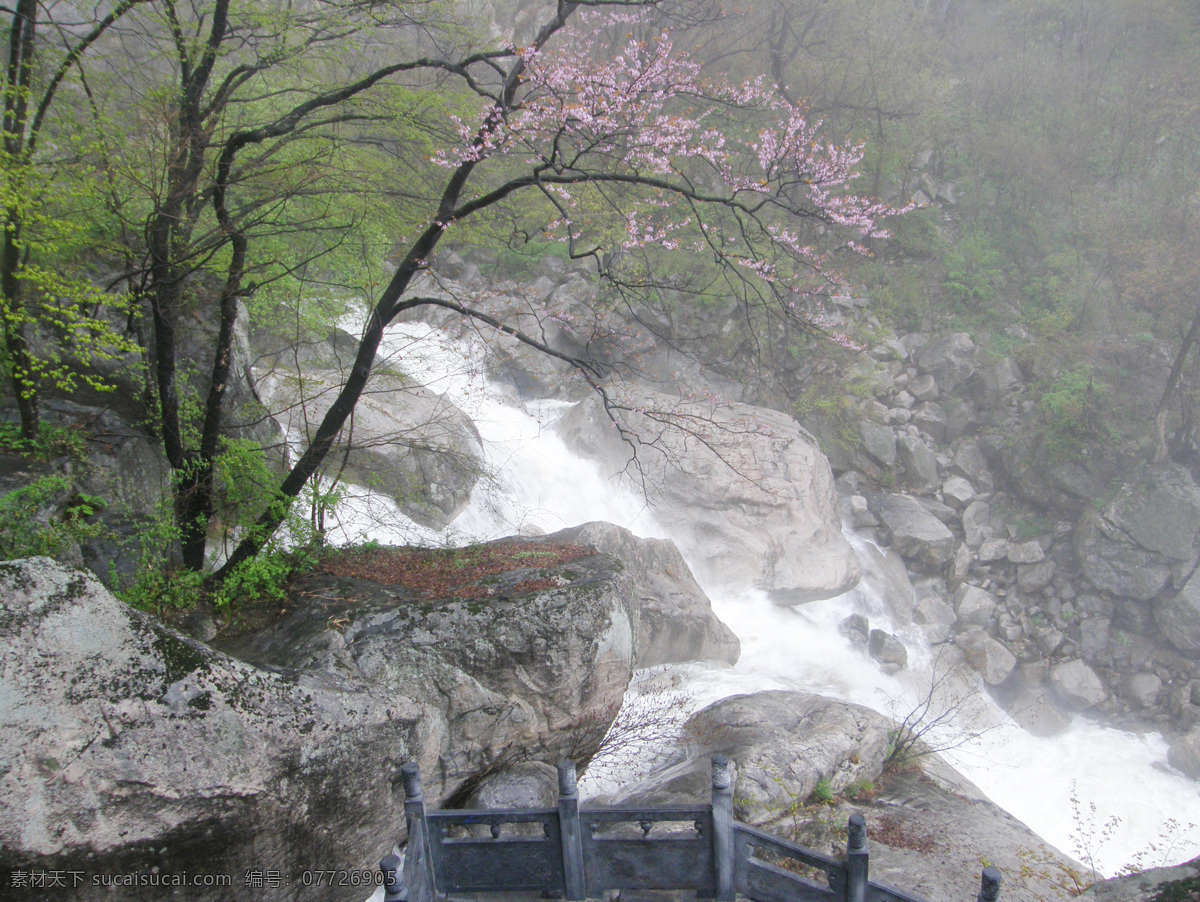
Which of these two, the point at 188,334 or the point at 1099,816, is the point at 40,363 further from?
the point at 1099,816

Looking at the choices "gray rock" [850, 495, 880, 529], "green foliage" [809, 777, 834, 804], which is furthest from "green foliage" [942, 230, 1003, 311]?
"green foliage" [809, 777, 834, 804]

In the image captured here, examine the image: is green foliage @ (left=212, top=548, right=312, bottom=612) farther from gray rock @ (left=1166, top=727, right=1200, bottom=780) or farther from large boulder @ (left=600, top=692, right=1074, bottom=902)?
gray rock @ (left=1166, top=727, right=1200, bottom=780)

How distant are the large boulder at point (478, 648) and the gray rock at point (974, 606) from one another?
37.0ft

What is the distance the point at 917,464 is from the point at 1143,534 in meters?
4.67

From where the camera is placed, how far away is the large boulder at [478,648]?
4816 mm

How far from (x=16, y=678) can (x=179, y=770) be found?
2.66 ft

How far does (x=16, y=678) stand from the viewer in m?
2.95

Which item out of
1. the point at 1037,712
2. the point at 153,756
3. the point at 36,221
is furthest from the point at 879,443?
the point at 153,756

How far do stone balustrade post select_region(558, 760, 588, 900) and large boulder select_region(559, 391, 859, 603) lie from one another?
931cm

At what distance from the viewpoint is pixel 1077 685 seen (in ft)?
43.4

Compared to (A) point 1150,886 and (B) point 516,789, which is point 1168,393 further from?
(B) point 516,789

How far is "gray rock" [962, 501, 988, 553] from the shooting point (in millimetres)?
15766

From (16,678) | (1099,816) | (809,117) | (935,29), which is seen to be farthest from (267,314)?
(935,29)

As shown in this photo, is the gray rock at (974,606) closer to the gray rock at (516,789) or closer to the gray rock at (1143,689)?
the gray rock at (1143,689)
